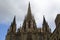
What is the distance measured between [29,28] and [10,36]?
37.5ft

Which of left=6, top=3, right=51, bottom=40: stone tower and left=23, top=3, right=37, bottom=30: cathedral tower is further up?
left=23, top=3, right=37, bottom=30: cathedral tower

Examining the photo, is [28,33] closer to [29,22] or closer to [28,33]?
[28,33]

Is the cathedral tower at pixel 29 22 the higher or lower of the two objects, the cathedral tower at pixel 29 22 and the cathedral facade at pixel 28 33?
the higher

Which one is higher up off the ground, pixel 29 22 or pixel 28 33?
pixel 29 22

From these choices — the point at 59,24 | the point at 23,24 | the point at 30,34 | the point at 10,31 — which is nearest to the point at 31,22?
the point at 23,24

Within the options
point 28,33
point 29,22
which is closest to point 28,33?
point 28,33

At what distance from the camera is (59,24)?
24141 mm

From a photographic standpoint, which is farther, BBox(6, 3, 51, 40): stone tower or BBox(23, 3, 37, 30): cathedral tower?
BBox(23, 3, 37, 30): cathedral tower

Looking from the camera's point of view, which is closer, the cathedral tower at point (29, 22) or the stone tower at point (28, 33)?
the stone tower at point (28, 33)

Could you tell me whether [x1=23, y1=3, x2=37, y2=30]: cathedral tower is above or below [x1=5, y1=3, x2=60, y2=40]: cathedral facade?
above

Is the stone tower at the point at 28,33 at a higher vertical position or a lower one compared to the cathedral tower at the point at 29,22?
lower

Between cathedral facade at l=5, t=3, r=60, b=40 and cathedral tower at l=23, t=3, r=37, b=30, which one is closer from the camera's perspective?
cathedral facade at l=5, t=3, r=60, b=40

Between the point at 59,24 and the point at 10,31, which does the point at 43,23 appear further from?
the point at 59,24

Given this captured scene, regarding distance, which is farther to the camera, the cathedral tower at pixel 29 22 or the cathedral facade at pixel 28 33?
the cathedral tower at pixel 29 22
